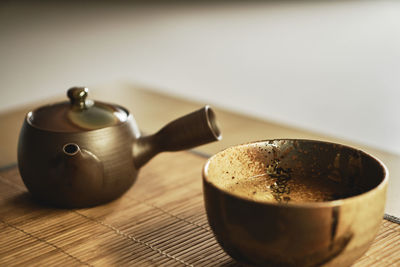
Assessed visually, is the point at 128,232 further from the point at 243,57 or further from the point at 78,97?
the point at 243,57

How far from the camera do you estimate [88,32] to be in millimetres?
4434

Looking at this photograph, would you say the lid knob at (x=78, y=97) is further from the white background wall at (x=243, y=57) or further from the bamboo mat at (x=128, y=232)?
the white background wall at (x=243, y=57)

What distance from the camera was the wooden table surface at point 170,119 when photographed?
1.22 meters

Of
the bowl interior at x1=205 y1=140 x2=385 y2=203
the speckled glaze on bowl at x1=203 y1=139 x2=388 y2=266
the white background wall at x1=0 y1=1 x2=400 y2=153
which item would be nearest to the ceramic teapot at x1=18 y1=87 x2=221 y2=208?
the bowl interior at x1=205 y1=140 x2=385 y2=203

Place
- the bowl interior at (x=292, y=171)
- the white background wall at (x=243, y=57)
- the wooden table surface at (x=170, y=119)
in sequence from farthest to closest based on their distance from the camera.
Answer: the white background wall at (x=243, y=57) < the wooden table surface at (x=170, y=119) < the bowl interior at (x=292, y=171)

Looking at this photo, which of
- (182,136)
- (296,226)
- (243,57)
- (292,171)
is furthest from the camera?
(243,57)

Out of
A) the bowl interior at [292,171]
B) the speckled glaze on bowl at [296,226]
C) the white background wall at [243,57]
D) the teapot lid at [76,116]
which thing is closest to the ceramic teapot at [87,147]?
the teapot lid at [76,116]

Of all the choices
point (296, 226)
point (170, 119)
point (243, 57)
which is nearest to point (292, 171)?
point (296, 226)

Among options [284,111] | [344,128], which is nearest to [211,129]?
[344,128]

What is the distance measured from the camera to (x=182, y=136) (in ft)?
3.21

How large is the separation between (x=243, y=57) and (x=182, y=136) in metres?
2.81

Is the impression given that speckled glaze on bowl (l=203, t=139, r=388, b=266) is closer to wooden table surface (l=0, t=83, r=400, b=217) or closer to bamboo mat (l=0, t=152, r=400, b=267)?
bamboo mat (l=0, t=152, r=400, b=267)

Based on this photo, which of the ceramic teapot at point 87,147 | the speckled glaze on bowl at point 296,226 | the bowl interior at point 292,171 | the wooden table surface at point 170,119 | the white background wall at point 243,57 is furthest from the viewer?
the white background wall at point 243,57

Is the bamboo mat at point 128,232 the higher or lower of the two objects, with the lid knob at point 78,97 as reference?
lower
